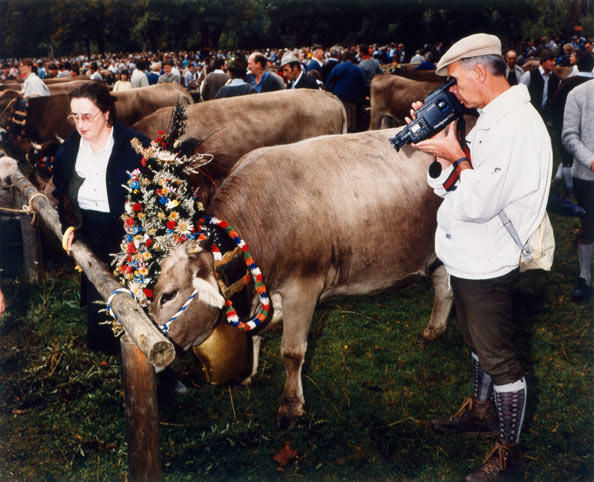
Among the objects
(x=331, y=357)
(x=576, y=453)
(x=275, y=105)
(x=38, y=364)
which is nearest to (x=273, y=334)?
(x=331, y=357)

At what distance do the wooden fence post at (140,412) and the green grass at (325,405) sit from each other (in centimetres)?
75

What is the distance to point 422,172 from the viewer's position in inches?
159

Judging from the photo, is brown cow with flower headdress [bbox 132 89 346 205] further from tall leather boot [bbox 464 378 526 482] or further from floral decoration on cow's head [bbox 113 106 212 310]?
tall leather boot [bbox 464 378 526 482]

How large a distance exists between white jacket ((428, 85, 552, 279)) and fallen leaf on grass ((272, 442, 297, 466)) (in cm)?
154

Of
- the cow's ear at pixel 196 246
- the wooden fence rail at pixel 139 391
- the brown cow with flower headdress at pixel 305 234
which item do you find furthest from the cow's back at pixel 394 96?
the wooden fence rail at pixel 139 391

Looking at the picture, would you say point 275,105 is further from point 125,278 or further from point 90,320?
point 125,278

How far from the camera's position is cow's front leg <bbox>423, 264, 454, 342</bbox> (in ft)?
14.9

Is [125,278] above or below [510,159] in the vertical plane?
below

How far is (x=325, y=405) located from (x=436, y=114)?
223 centimetres

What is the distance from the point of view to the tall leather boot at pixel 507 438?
9.30ft

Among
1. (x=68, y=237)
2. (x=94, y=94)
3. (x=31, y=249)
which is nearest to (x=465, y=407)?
(x=68, y=237)

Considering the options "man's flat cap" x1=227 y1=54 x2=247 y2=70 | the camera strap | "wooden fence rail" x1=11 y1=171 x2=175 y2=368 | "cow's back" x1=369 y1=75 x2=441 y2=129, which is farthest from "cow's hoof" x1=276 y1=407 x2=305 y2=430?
"cow's back" x1=369 y1=75 x2=441 y2=129

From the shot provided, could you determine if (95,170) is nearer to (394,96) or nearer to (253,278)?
(253,278)

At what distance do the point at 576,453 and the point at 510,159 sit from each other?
6.77ft
